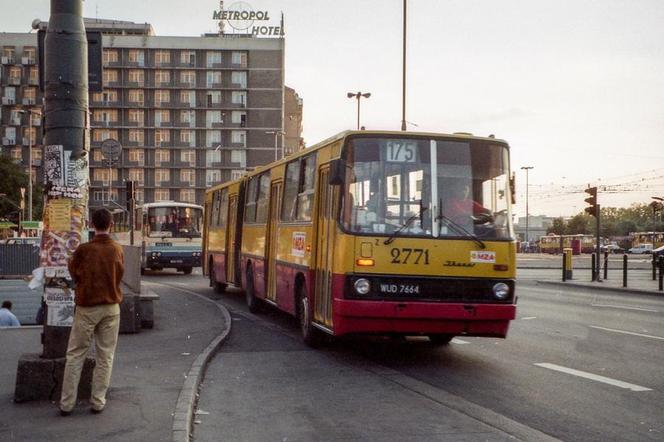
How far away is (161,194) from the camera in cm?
10969

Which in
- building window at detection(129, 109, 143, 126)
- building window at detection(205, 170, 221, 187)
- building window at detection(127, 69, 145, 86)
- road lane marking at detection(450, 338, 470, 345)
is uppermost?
building window at detection(127, 69, 145, 86)

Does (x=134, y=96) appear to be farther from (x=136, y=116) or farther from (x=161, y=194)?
(x=161, y=194)

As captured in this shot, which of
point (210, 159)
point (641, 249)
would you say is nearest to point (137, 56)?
point (210, 159)

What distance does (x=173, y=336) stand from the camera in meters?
12.8

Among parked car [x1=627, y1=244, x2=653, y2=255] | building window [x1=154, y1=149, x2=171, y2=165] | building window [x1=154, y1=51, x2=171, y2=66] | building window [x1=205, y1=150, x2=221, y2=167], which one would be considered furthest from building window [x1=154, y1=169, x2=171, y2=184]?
parked car [x1=627, y1=244, x2=653, y2=255]

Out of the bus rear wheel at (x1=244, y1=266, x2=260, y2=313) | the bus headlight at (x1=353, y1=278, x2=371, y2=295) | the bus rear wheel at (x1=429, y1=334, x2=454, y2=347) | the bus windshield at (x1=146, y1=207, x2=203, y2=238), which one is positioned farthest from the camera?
the bus windshield at (x1=146, y1=207, x2=203, y2=238)

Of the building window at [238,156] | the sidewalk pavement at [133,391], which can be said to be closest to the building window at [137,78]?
the building window at [238,156]

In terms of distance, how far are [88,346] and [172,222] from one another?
2813 centimetres

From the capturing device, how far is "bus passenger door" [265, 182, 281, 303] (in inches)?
597

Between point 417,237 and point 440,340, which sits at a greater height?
point 417,237

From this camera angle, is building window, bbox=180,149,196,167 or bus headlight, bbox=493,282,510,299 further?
building window, bbox=180,149,196,167

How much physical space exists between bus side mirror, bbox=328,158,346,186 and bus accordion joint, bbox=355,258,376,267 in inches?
38.4

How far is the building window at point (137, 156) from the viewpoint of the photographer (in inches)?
4299

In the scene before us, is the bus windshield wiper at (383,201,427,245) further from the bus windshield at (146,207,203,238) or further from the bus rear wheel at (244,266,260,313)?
the bus windshield at (146,207,203,238)
